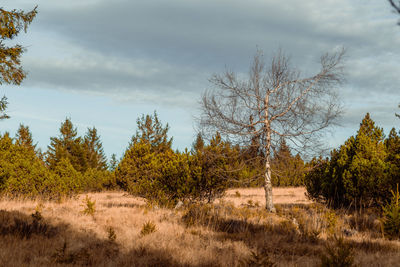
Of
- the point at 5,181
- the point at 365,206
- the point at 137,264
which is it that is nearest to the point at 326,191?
the point at 365,206

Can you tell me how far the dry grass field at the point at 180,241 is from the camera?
225 inches

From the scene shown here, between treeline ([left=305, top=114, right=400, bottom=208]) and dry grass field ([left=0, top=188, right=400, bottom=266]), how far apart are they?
129 cm

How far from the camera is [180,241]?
287 inches

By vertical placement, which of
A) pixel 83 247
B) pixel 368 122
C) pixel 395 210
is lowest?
pixel 83 247

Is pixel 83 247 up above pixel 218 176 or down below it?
below

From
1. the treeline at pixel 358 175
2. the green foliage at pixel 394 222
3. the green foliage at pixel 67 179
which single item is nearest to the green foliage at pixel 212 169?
the treeline at pixel 358 175

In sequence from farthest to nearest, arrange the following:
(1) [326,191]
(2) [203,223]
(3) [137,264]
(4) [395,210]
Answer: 1. (1) [326,191]
2. (2) [203,223]
3. (4) [395,210]
4. (3) [137,264]

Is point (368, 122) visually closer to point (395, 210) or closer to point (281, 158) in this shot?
point (281, 158)

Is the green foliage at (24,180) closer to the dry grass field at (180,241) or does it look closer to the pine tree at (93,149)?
the dry grass field at (180,241)

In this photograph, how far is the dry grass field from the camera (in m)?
5.73

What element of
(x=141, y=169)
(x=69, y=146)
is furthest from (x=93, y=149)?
(x=141, y=169)

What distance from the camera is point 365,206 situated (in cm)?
1259

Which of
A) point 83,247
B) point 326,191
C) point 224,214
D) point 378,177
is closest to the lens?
point 83,247

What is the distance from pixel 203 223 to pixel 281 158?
5351 millimetres
